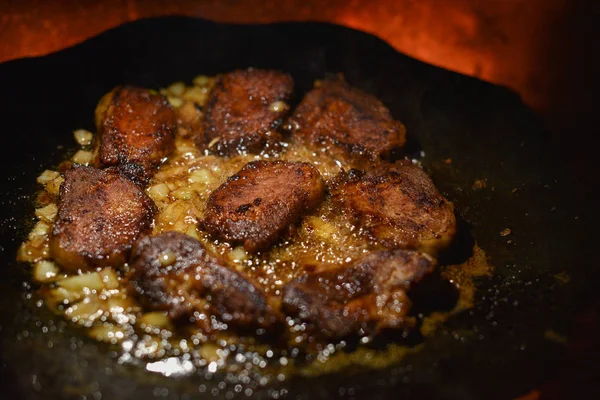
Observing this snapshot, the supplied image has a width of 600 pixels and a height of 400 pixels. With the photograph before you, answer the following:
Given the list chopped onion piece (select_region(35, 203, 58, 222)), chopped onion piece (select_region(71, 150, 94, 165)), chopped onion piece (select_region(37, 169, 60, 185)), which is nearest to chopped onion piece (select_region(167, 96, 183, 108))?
chopped onion piece (select_region(71, 150, 94, 165))

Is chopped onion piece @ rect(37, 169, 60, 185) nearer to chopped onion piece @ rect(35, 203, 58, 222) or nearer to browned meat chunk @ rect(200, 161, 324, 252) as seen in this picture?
chopped onion piece @ rect(35, 203, 58, 222)

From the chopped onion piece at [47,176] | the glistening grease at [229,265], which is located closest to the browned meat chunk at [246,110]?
the glistening grease at [229,265]

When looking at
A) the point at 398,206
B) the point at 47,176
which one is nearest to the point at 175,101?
the point at 47,176

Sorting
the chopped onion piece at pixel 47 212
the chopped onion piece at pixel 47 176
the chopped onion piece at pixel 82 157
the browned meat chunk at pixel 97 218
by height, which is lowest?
the chopped onion piece at pixel 47 212

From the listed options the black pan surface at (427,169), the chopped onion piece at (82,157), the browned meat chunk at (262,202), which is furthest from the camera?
the chopped onion piece at (82,157)

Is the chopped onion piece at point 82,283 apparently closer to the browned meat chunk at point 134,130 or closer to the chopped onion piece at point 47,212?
the chopped onion piece at point 47,212

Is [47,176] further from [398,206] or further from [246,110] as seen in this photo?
[398,206]

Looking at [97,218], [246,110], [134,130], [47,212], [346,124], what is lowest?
[47,212]
